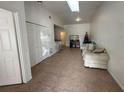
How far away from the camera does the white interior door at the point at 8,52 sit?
7.41 ft

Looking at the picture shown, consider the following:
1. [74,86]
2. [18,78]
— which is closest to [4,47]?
[18,78]

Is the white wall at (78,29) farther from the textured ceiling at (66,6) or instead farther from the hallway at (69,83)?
the hallway at (69,83)

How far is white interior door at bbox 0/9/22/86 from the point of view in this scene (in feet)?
7.41

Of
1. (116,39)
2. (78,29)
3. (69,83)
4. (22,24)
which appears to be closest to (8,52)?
(22,24)

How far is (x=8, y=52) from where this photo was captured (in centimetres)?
237

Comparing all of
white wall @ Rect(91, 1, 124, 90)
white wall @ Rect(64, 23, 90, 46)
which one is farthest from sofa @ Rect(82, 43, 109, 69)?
white wall @ Rect(64, 23, 90, 46)

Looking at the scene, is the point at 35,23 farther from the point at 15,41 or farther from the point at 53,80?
the point at 53,80

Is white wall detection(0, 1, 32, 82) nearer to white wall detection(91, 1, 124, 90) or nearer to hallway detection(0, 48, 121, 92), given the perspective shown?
hallway detection(0, 48, 121, 92)

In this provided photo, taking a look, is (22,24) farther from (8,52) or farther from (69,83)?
(69,83)

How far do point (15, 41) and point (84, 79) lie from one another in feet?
7.17

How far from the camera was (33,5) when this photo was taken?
395 centimetres

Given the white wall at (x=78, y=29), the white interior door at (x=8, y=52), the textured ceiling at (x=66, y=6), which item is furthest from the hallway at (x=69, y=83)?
the white wall at (x=78, y=29)

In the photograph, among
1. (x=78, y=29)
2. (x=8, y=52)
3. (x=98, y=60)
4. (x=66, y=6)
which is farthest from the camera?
(x=78, y=29)

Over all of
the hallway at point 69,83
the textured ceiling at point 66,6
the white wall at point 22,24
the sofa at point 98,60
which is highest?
the textured ceiling at point 66,6
